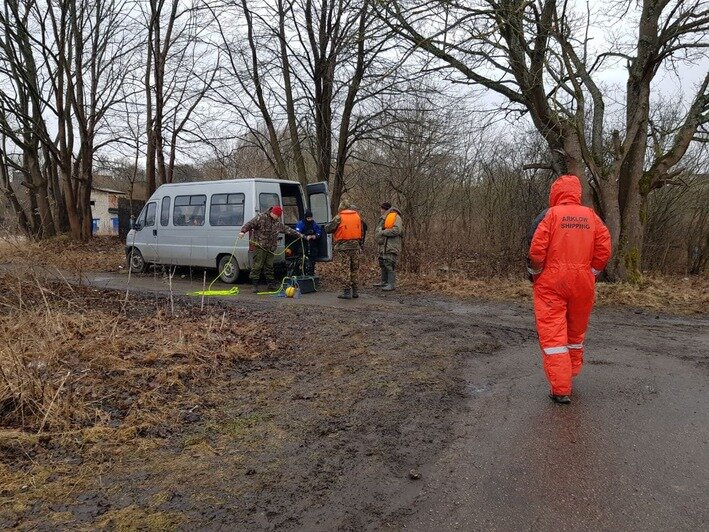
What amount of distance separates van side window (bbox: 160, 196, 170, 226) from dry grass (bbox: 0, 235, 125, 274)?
2104 millimetres

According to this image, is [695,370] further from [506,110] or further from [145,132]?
[145,132]

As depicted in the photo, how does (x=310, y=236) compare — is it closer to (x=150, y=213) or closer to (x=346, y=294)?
→ (x=346, y=294)

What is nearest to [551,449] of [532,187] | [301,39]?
[532,187]

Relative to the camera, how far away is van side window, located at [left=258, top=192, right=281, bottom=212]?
1070 cm

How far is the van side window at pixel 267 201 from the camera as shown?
35.1 feet

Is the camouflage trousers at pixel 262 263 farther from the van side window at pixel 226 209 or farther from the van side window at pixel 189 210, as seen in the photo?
the van side window at pixel 189 210

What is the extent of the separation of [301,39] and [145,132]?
9.28m

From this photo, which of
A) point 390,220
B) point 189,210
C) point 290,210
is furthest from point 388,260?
point 189,210

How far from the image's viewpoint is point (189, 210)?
11867 mm

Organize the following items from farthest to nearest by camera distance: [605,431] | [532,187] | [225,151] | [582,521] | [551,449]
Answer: [225,151] < [532,187] < [605,431] < [551,449] < [582,521]

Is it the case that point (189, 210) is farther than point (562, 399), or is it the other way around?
point (189, 210)

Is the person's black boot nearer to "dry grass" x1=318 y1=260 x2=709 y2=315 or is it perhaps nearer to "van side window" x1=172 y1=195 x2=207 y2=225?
"dry grass" x1=318 y1=260 x2=709 y2=315

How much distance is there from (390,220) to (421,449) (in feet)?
24.7

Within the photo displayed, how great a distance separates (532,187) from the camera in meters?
15.0
